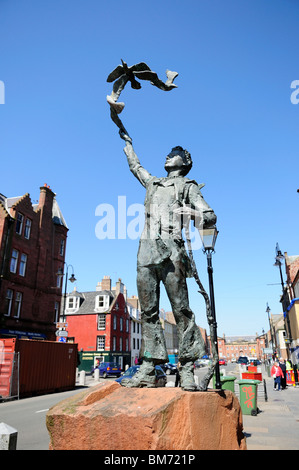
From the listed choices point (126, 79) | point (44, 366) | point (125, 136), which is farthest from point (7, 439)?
point (44, 366)

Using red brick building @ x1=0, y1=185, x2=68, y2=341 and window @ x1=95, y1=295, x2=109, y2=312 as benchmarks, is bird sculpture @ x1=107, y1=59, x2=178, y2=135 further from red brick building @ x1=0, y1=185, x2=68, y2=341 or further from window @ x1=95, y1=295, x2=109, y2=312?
window @ x1=95, y1=295, x2=109, y2=312

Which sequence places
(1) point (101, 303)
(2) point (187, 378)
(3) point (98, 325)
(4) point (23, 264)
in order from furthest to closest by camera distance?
1. (1) point (101, 303)
2. (3) point (98, 325)
3. (4) point (23, 264)
4. (2) point (187, 378)

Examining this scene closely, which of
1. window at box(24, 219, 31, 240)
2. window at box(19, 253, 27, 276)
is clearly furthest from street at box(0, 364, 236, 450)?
window at box(24, 219, 31, 240)

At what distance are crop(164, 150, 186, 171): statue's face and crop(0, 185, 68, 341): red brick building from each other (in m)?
20.2

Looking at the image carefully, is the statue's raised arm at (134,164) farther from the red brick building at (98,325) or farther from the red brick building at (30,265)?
the red brick building at (98,325)

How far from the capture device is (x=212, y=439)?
2.96 m

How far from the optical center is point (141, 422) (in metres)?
2.61

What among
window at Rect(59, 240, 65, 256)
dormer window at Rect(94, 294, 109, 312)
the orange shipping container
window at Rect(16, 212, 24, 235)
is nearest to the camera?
the orange shipping container

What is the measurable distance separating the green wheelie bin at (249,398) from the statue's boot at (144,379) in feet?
25.0

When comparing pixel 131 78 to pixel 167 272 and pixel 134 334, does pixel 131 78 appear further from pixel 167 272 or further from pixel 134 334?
pixel 134 334

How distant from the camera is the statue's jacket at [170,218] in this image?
12.3 feet

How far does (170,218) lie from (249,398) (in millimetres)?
8427

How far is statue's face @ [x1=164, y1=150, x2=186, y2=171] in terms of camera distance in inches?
170
